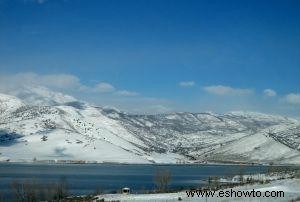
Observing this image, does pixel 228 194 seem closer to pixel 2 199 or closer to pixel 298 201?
pixel 298 201

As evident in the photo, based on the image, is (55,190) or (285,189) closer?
(285,189)

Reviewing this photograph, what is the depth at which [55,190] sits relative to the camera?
448 feet

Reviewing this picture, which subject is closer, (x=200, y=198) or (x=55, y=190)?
(x=200, y=198)

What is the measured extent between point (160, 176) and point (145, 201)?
67.0 meters

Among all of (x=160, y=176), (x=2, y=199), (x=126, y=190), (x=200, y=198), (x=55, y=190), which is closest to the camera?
(x=200, y=198)

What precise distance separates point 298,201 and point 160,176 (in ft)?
272

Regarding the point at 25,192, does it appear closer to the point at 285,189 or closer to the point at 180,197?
the point at 180,197

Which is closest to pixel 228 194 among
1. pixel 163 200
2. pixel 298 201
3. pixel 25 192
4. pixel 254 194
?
pixel 254 194

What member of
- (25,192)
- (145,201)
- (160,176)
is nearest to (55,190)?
(25,192)

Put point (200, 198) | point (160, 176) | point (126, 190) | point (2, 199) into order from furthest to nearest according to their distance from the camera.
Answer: point (160, 176), point (2, 199), point (126, 190), point (200, 198)

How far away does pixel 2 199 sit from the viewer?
416 ft

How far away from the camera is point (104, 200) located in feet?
324

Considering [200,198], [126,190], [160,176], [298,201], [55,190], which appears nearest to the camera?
[298,201]

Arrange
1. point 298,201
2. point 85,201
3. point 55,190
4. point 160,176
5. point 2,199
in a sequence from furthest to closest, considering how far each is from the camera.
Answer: point 160,176
point 55,190
point 2,199
point 85,201
point 298,201
